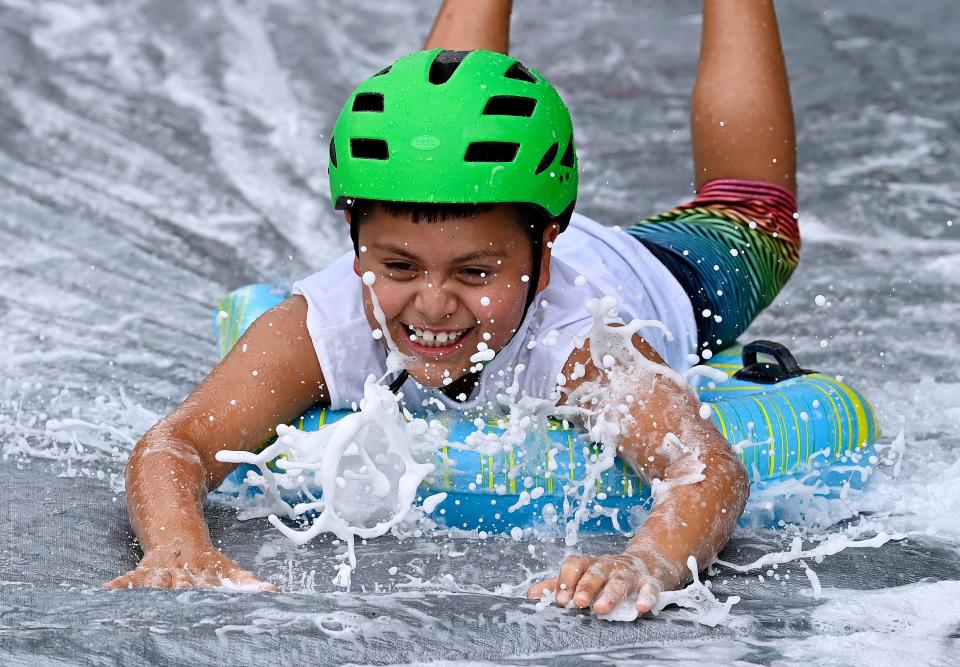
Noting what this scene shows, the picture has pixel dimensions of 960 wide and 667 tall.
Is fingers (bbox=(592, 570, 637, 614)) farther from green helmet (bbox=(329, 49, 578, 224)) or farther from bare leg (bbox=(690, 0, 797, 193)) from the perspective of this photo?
bare leg (bbox=(690, 0, 797, 193))

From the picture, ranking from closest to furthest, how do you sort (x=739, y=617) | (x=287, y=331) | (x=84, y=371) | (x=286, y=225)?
1. (x=739, y=617)
2. (x=287, y=331)
3. (x=84, y=371)
4. (x=286, y=225)

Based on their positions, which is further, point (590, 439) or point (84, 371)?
point (84, 371)

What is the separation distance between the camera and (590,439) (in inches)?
127

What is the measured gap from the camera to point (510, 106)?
123 inches

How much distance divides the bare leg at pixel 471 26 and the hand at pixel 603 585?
2.54 m

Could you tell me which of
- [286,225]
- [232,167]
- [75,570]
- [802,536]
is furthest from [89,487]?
[232,167]

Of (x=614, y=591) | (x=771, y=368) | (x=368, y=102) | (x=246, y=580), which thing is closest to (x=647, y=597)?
(x=614, y=591)

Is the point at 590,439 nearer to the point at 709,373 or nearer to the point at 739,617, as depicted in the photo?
the point at 709,373

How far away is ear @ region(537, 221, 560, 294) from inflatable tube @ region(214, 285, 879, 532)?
345 mm

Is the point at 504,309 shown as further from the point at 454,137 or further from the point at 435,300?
the point at 454,137

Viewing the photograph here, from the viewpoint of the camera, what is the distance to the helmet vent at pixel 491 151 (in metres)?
3.02

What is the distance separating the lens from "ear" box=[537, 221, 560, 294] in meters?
3.25

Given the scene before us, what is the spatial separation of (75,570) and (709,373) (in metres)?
1.44

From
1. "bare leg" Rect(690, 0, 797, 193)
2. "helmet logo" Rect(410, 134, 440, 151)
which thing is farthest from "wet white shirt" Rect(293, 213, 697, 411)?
"bare leg" Rect(690, 0, 797, 193)
